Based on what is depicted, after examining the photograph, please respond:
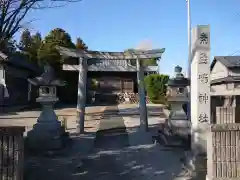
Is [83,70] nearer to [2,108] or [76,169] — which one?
[76,169]

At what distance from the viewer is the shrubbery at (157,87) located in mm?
27953

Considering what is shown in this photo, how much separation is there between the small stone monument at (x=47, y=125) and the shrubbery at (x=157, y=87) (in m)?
19.0

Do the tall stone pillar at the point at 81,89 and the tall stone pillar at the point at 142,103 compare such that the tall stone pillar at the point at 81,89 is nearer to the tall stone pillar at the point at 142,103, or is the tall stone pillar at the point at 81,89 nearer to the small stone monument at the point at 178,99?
the tall stone pillar at the point at 142,103

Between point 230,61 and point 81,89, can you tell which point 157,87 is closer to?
point 230,61

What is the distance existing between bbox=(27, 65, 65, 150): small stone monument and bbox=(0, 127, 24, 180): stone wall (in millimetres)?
4540

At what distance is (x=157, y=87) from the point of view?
93.1 feet

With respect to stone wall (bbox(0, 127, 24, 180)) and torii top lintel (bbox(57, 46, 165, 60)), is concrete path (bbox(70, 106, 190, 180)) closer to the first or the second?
stone wall (bbox(0, 127, 24, 180))

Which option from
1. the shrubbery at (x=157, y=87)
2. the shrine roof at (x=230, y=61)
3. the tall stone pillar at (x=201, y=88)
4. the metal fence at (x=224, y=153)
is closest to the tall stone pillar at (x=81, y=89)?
the tall stone pillar at (x=201, y=88)

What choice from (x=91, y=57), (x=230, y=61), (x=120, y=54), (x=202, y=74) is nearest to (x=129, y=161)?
(x=202, y=74)

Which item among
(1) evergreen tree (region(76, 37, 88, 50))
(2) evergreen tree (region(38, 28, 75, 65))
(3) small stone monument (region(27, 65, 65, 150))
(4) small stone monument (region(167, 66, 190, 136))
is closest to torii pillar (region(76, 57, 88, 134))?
(3) small stone monument (region(27, 65, 65, 150))

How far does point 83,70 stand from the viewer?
37.5 ft

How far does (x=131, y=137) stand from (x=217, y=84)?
11.5 metres

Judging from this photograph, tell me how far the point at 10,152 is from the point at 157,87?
2483 centimetres

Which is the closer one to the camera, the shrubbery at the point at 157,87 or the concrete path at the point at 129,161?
the concrete path at the point at 129,161
